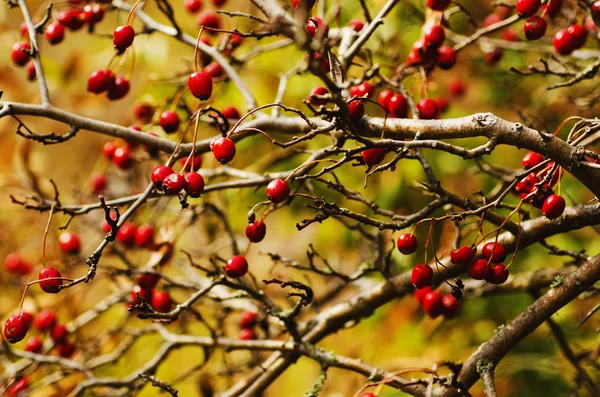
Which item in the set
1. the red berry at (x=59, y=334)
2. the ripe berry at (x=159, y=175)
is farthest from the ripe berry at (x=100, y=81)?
the red berry at (x=59, y=334)

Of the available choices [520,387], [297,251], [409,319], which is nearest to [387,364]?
[409,319]

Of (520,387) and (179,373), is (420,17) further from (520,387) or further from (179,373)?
(179,373)

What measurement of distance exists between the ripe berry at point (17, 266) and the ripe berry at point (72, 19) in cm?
151

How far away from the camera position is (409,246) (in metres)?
1.65

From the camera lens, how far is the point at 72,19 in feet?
7.15

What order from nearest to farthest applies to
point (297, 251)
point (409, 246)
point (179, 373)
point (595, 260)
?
point (595, 260)
point (409, 246)
point (179, 373)
point (297, 251)

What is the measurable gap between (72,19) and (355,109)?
128 centimetres

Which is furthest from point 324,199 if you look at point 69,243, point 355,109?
point 69,243

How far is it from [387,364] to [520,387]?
63 cm

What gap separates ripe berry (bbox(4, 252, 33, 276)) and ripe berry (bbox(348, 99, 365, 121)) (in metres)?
2.34

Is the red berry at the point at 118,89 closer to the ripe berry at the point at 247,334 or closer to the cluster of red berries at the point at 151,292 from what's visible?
the cluster of red berries at the point at 151,292

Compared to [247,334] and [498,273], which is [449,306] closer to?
[498,273]

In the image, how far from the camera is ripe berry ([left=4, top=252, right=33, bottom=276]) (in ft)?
10.3

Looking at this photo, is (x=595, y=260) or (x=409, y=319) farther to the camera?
(x=409, y=319)
